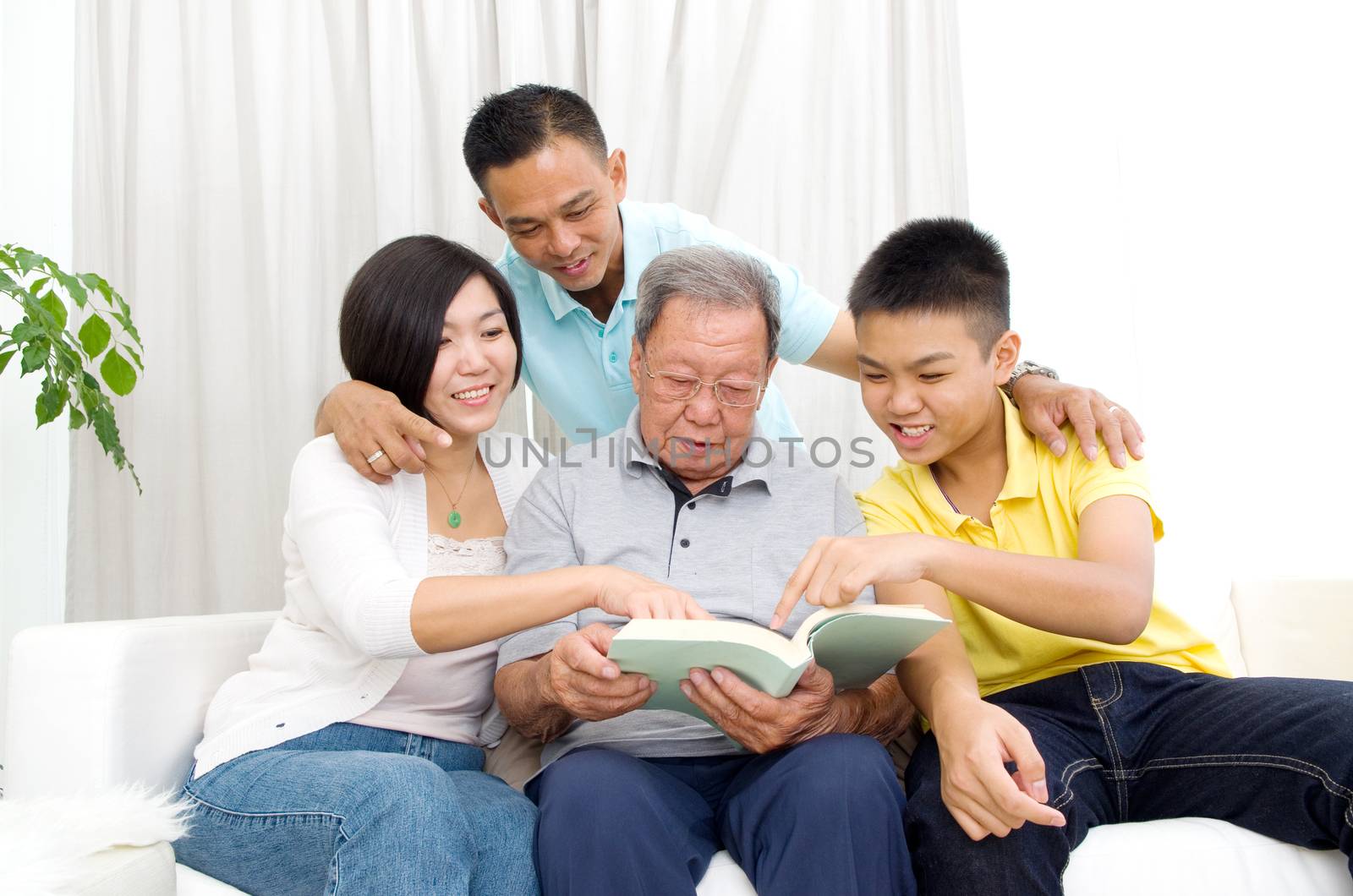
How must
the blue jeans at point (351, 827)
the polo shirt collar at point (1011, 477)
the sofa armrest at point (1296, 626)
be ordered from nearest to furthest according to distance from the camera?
the blue jeans at point (351, 827), the polo shirt collar at point (1011, 477), the sofa armrest at point (1296, 626)

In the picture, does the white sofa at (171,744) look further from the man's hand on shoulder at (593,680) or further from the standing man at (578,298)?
the standing man at (578,298)

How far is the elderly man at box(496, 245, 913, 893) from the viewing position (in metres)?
1.31

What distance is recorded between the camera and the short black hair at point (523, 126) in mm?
1993

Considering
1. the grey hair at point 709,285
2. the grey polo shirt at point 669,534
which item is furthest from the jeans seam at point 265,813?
the grey hair at point 709,285

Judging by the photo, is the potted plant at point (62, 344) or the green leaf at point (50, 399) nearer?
the potted plant at point (62, 344)

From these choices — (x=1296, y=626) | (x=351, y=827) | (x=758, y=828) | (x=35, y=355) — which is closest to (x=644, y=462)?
(x=758, y=828)

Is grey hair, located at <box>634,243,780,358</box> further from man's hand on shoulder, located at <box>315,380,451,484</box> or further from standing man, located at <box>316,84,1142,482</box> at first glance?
man's hand on shoulder, located at <box>315,380,451,484</box>

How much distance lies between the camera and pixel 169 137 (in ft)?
9.66

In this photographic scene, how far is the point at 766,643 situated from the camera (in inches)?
46.0

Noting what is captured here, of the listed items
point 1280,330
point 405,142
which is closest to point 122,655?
point 405,142

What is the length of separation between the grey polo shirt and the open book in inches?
10.2

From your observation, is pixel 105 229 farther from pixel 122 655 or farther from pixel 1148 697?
pixel 1148 697

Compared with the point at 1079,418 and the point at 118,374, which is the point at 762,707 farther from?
the point at 118,374

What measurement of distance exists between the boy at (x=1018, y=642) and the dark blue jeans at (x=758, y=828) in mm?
93
